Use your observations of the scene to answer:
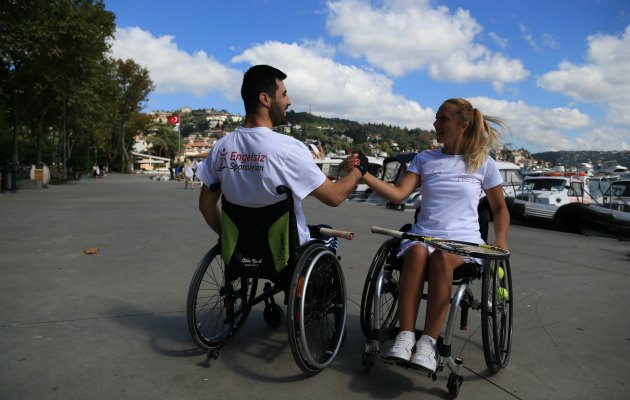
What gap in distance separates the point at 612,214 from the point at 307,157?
904cm

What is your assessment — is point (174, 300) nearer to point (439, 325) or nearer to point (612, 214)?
point (439, 325)

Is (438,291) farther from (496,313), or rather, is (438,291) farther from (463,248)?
(496,313)

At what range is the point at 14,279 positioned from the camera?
513 centimetres

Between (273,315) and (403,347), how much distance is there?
4.57 ft

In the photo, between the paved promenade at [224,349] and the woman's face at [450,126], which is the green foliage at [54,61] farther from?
the woman's face at [450,126]

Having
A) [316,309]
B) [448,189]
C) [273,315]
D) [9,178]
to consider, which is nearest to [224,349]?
[273,315]

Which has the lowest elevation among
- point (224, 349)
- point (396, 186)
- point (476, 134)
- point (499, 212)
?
point (224, 349)

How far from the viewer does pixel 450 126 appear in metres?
3.27

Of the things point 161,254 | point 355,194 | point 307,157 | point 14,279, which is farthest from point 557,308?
point 355,194

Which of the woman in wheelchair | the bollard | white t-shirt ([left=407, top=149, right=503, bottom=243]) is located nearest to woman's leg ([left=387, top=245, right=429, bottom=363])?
the woman in wheelchair

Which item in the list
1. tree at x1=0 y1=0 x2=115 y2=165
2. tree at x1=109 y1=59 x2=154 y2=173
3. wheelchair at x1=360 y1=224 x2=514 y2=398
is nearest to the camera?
wheelchair at x1=360 y1=224 x2=514 y2=398

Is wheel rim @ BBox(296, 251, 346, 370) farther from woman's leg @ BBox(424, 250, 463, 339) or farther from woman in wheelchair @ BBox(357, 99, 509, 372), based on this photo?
woman's leg @ BBox(424, 250, 463, 339)

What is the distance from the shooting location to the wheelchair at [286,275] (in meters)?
2.74

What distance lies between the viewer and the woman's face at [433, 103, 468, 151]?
3262 millimetres
